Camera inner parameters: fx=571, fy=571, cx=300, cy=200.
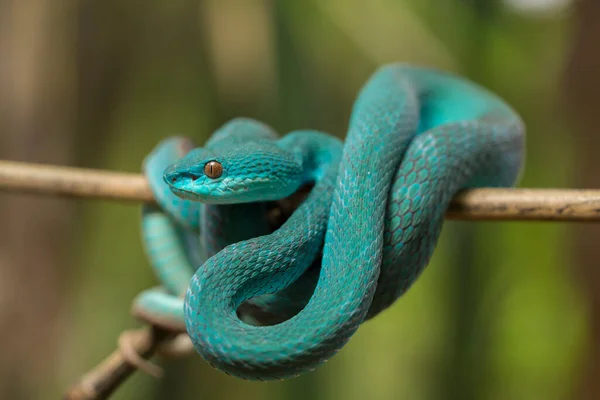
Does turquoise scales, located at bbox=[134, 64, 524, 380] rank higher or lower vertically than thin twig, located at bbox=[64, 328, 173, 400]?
higher

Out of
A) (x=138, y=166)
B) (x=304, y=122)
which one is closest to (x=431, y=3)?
A: (x=304, y=122)

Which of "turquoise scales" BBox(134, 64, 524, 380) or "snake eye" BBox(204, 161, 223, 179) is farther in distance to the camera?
"snake eye" BBox(204, 161, 223, 179)

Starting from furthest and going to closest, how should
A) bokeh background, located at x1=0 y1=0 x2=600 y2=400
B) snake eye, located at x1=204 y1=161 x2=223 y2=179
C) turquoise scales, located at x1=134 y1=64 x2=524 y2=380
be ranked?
bokeh background, located at x1=0 y1=0 x2=600 y2=400 → snake eye, located at x1=204 y1=161 x2=223 y2=179 → turquoise scales, located at x1=134 y1=64 x2=524 y2=380

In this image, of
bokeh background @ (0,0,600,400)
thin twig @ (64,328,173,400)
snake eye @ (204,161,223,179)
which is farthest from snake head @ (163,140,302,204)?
bokeh background @ (0,0,600,400)

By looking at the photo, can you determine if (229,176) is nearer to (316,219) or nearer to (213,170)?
(213,170)

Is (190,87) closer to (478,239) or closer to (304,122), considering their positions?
(304,122)

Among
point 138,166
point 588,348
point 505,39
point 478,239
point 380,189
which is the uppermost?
point 505,39

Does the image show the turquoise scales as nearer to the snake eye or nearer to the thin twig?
the snake eye
